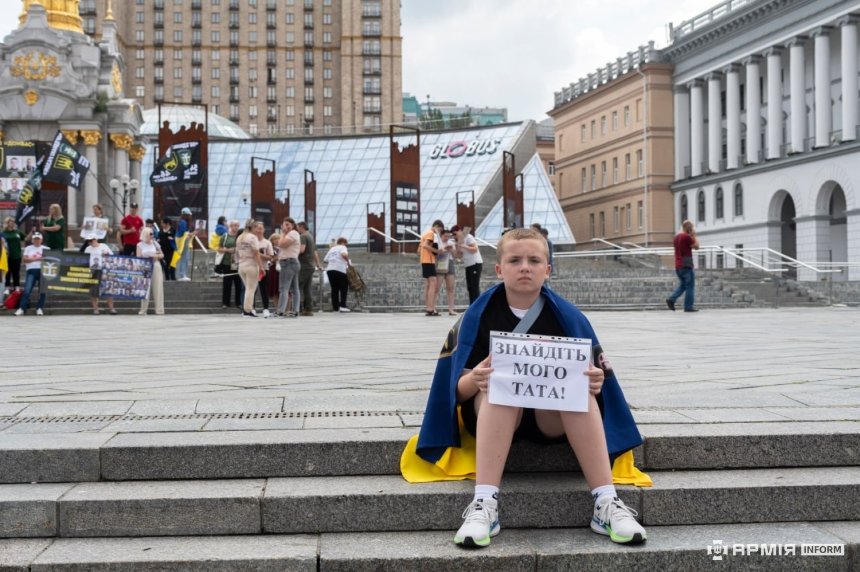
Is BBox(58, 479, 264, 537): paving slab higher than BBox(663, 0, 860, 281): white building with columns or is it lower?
lower

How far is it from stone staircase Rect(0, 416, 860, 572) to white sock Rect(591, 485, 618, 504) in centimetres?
18

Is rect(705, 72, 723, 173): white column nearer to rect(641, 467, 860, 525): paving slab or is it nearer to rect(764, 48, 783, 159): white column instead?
rect(764, 48, 783, 159): white column

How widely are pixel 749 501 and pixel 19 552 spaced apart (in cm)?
304

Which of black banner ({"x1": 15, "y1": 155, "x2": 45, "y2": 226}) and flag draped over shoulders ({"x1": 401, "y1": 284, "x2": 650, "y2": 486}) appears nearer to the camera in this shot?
flag draped over shoulders ({"x1": 401, "y1": 284, "x2": 650, "y2": 486})

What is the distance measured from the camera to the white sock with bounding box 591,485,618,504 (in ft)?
13.9

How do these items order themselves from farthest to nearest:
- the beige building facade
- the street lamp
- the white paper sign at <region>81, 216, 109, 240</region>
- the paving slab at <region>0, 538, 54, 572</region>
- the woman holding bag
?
the beige building facade < the street lamp < the white paper sign at <region>81, 216, 109, 240</region> < the woman holding bag < the paving slab at <region>0, 538, 54, 572</region>

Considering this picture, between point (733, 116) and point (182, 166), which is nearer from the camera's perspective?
point (182, 166)

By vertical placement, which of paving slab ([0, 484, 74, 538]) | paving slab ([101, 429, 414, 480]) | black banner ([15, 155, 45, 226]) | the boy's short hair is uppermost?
black banner ([15, 155, 45, 226])

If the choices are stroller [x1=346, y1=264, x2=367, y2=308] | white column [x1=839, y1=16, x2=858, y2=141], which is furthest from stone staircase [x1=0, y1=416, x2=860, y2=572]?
white column [x1=839, y1=16, x2=858, y2=141]

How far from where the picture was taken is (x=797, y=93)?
53.9m

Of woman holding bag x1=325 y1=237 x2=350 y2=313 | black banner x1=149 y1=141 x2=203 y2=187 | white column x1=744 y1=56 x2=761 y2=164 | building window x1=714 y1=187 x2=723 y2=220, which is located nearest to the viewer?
woman holding bag x1=325 y1=237 x2=350 y2=313

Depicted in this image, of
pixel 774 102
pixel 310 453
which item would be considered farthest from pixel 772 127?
pixel 310 453

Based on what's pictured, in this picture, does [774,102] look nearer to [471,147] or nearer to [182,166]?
[471,147]

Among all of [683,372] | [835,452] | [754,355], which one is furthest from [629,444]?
[754,355]
